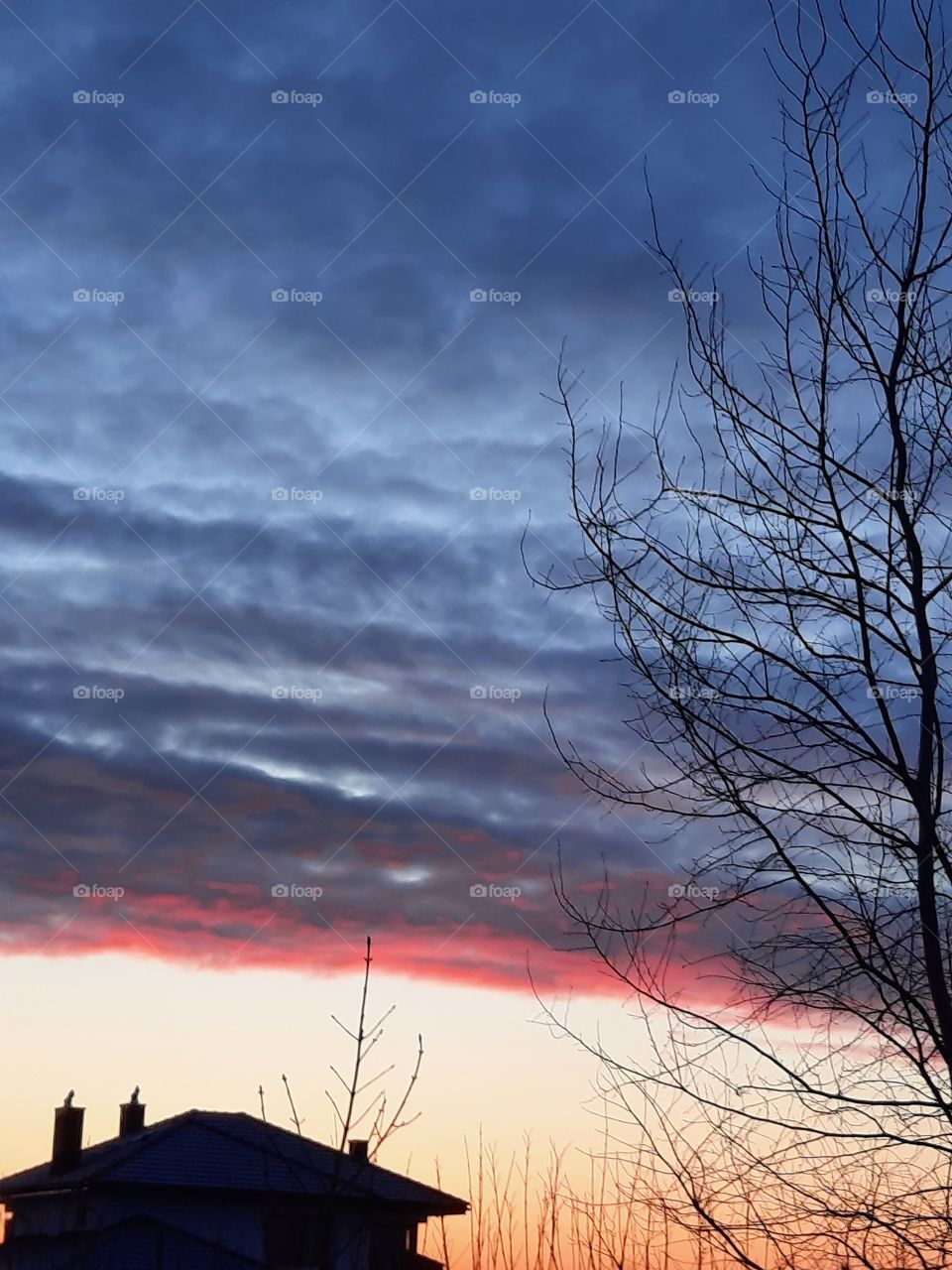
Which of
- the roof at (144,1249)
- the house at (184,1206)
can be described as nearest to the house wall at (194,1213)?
the house at (184,1206)

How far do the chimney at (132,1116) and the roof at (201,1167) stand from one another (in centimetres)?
151

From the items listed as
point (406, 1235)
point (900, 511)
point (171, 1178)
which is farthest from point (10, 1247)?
point (900, 511)

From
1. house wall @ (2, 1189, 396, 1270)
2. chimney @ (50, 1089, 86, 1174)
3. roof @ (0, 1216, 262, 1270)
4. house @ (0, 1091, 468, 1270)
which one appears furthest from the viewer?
chimney @ (50, 1089, 86, 1174)

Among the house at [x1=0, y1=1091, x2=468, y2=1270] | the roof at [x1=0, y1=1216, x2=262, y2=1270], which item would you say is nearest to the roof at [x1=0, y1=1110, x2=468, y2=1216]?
the house at [x1=0, y1=1091, x2=468, y2=1270]

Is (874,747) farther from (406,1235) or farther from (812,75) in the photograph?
(406,1235)

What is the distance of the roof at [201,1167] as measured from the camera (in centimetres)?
2853

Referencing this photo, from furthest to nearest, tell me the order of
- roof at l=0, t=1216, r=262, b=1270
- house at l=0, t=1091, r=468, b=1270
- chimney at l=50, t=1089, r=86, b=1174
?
1. chimney at l=50, t=1089, r=86, b=1174
2. house at l=0, t=1091, r=468, b=1270
3. roof at l=0, t=1216, r=262, b=1270

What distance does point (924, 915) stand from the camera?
5828 mm

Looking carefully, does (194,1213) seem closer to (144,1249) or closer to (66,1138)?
(144,1249)

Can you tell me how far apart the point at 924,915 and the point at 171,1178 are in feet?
86.9

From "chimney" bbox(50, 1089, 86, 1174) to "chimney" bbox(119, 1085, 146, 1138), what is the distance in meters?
2.20

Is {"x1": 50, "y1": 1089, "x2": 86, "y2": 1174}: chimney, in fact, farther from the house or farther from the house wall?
the house wall

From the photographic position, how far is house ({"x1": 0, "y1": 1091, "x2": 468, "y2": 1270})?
27.0 m

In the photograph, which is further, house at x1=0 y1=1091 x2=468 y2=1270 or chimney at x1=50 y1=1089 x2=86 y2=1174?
chimney at x1=50 y1=1089 x2=86 y2=1174
